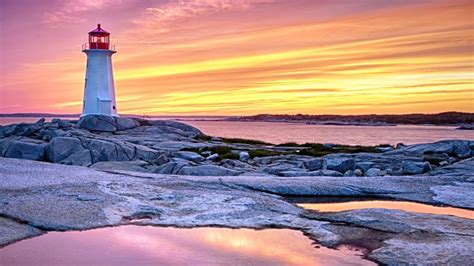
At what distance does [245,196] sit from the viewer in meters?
18.0

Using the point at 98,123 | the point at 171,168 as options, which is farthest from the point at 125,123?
the point at 171,168

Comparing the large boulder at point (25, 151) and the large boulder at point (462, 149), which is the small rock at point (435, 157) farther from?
the large boulder at point (25, 151)

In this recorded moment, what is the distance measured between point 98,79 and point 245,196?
33933 millimetres

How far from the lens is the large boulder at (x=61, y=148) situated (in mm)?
34000

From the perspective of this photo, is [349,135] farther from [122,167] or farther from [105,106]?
[122,167]

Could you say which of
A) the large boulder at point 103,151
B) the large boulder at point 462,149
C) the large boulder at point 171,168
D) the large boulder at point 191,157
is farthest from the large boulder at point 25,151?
the large boulder at point 462,149

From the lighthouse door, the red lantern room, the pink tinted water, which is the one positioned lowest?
the pink tinted water

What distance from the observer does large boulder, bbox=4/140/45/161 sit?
34875mm

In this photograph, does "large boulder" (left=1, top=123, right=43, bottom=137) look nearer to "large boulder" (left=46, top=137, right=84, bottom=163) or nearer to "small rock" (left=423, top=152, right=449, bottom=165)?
"large boulder" (left=46, top=137, right=84, bottom=163)

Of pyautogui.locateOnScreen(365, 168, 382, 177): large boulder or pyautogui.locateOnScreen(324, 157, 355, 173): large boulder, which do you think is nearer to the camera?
pyautogui.locateOnScreen(365, 168, 382, 177): large boulder

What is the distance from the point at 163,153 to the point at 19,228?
21218 millimetres

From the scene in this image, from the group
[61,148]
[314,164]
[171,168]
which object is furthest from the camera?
[61,148]

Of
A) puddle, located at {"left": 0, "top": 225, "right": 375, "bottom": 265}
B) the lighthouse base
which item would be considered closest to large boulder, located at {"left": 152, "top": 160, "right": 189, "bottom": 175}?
puddle, located at {"left": 0, "top": 225, "right": 375, "bottom": 265}

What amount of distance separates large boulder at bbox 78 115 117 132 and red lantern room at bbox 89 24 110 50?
279 inches
